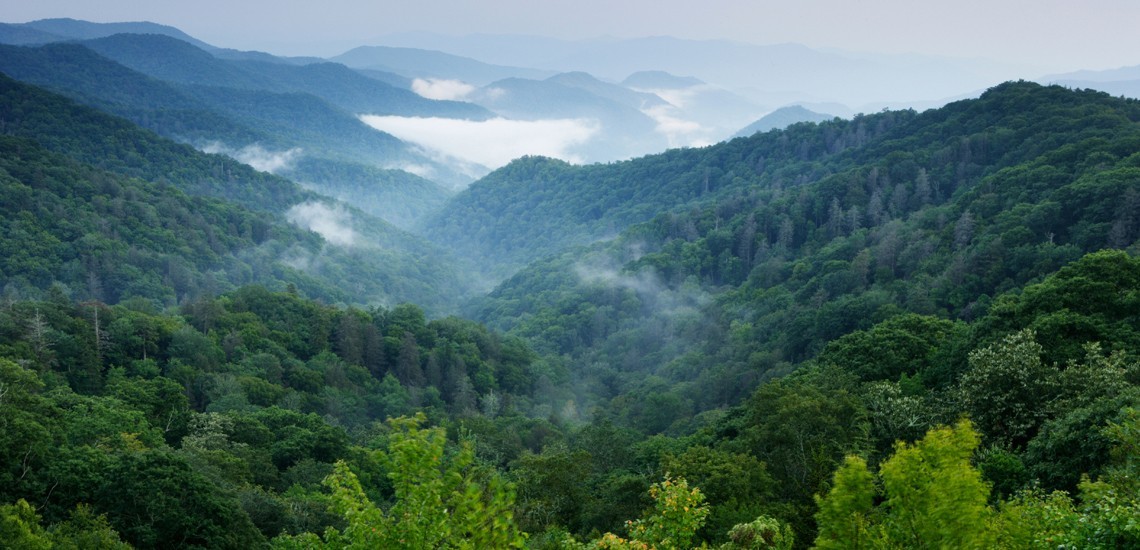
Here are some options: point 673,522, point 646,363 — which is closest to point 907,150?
point 646,363

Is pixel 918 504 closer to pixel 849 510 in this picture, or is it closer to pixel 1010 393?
pixel 849 510

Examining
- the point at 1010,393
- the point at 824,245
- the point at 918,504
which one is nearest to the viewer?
the point at 918,504

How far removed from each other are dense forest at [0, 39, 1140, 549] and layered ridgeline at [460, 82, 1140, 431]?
21.5 inches

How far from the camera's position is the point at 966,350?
125ft

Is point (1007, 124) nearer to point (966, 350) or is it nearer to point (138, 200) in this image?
point (966, 350)

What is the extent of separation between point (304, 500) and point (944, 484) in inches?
1267

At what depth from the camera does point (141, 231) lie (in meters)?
124

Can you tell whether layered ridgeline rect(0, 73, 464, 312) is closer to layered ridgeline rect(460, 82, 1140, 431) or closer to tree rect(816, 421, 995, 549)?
layered ridgeline rect(460, 82, 1140, 431)

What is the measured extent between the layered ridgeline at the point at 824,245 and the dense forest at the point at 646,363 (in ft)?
1.79

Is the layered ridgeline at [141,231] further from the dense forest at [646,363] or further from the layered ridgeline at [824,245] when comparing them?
the layered ridgeline at [824,245]

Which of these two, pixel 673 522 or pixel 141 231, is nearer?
pixel 673 522

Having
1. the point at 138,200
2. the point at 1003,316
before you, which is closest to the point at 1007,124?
the point at 1003,316

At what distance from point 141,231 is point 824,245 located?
11546 cm

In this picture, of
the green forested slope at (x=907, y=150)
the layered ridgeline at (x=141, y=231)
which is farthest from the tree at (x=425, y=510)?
the layered ridgeline at (x=141, y=231)
